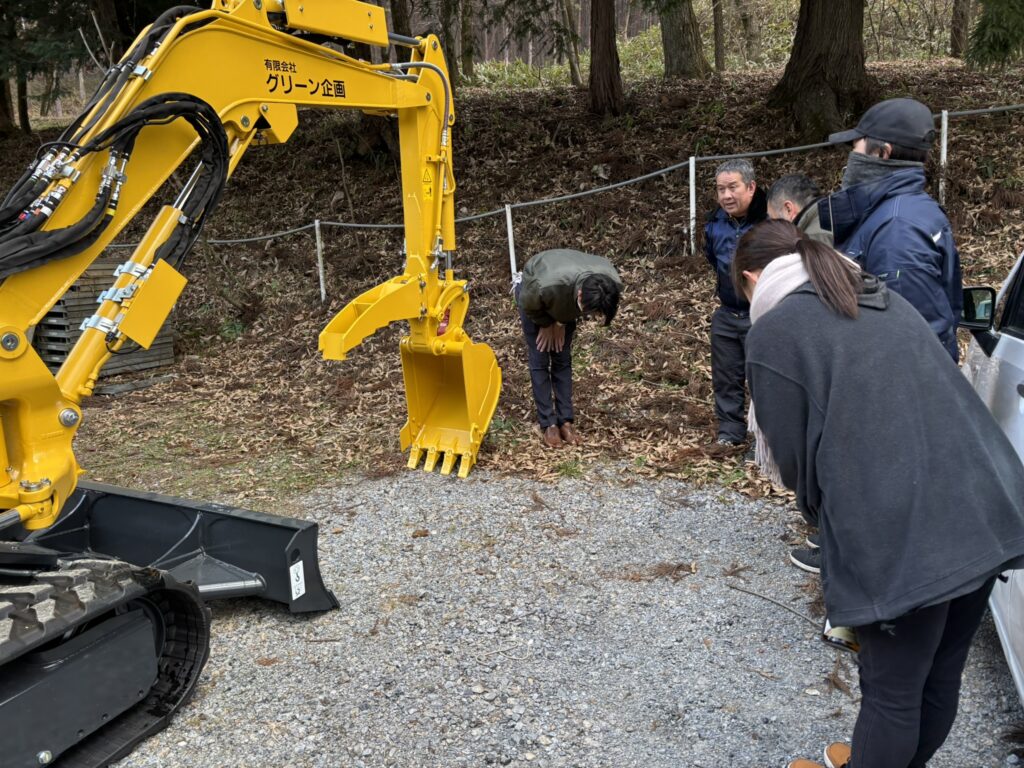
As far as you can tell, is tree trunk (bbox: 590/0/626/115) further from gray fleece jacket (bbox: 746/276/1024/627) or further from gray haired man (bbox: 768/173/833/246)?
gray fleece jacket (bbox: 746/276/1024/627)

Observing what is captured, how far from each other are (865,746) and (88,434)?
315 inches

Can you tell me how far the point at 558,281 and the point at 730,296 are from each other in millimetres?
1245

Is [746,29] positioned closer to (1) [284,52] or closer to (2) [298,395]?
(2) [298,395]

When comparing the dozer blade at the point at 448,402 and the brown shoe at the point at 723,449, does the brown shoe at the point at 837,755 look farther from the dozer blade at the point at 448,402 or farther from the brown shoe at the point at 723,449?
the dozer blade at the point at 448,402

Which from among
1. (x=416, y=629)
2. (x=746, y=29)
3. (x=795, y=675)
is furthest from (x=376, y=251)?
(x=746, y=29)

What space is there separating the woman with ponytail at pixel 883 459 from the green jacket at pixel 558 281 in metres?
3.59

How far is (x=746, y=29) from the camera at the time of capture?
74.4 feet

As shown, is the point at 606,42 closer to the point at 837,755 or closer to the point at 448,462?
the point at 448,462

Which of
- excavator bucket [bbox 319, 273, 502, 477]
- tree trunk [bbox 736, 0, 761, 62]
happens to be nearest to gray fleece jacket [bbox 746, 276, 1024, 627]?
excavator bucket [bbox 319, 273, 502, 477]

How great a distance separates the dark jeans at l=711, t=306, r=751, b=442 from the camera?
621 cm

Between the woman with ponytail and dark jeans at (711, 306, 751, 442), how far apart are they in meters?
3.86

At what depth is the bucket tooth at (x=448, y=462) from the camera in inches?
257

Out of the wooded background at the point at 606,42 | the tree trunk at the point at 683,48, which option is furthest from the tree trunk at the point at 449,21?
the tree trunk at the point at 683,48

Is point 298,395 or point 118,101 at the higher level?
point 118,101
